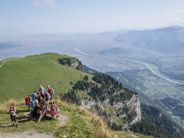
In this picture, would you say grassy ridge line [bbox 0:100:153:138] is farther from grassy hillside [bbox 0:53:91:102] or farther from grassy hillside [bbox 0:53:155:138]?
grassy hillside [bbox 0:53:91:102]

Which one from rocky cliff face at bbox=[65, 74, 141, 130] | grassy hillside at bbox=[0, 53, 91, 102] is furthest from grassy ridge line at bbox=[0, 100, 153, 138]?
rocky cliff face at bbox=[65, 74, 141, 130]

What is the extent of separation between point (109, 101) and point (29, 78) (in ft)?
271

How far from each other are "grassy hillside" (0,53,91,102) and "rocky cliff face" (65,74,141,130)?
34.2ft

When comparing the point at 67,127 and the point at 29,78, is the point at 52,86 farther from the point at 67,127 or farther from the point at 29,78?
Answer: the point at 67,127

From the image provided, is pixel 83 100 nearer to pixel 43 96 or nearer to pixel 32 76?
pixel 32 76

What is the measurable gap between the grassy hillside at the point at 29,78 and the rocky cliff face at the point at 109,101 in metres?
10.4

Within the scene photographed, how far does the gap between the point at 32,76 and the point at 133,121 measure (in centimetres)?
11338

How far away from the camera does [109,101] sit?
158875 millimetres

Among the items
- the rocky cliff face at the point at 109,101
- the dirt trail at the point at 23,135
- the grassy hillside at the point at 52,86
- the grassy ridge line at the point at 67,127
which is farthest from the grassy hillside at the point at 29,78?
the dirt trail at the point at 23,135

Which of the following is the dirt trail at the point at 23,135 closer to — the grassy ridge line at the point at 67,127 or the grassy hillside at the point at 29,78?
the grassy ridge line at the point at 67,127

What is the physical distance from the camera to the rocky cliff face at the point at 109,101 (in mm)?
129387

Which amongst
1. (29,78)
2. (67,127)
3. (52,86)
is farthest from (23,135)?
(29,78)

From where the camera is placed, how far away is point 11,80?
101 meters

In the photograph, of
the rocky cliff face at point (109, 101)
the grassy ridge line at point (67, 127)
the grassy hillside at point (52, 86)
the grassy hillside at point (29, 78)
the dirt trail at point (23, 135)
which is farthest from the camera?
the rocky cliff face at point (109, 101)
